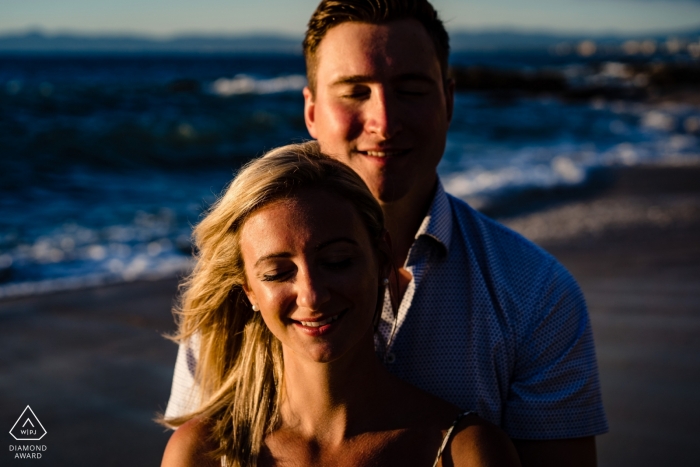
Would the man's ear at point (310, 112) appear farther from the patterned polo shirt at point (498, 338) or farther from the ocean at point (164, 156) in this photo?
the patterned polo shirt at point (498, 338)

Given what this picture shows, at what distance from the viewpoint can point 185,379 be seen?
10.5 feet

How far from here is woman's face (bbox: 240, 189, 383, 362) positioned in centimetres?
241

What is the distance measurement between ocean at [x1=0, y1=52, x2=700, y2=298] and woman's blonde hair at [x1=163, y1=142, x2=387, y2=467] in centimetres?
114

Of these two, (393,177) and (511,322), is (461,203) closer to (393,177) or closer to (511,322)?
(393,177)

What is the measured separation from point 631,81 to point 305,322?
38.4 meters

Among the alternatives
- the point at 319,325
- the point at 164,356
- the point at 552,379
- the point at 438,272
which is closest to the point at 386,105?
the point at 438,272

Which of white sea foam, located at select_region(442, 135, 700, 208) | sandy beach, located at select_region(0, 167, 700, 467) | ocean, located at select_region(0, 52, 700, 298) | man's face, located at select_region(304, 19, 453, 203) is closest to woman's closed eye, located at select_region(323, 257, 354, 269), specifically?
man's face, located at select_region(304, 19, 453, 203)

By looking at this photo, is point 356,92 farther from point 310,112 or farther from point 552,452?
point 552,452

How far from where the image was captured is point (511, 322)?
9.48 ft

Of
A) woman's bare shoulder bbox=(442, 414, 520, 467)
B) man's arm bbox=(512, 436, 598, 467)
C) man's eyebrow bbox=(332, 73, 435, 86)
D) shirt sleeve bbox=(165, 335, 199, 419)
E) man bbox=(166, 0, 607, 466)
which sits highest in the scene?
man's eyebrow bbox=(332, 73, 435, 86)

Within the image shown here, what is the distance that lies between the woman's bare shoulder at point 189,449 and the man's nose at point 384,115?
1300 mm

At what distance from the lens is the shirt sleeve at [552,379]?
113 inches

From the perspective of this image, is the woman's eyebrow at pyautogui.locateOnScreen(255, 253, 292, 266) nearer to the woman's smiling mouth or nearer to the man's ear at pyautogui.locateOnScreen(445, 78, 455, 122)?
the woman's smiling mouth

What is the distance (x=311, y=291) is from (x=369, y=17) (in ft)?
4.28
